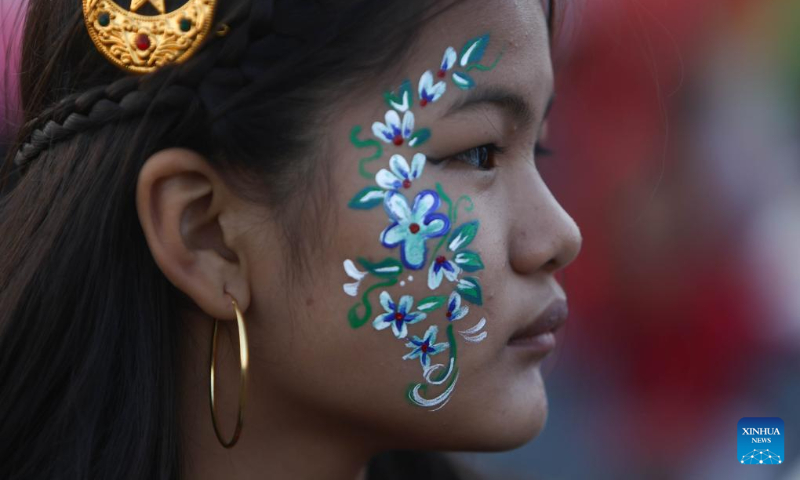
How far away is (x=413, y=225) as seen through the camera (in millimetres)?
1502

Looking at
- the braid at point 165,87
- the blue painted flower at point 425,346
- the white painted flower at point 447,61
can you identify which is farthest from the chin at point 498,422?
the braid at point 165,87

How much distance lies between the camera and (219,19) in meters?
1.48

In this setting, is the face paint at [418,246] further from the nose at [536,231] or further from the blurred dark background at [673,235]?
the blurred dark background at [673,235]

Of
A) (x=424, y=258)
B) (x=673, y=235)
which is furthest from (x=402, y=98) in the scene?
(x=673, y=235)

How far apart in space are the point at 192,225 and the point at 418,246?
1.27 feet

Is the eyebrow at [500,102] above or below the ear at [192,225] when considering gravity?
above

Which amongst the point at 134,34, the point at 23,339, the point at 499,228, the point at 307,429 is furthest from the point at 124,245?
the point at 499,228

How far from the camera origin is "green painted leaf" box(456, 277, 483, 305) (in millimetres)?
1530

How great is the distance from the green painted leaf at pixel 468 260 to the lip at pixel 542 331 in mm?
179

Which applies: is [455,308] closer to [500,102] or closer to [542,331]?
[542,331]

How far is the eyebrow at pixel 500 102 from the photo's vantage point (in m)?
1.55

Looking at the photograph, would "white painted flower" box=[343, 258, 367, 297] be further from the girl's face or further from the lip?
the lip

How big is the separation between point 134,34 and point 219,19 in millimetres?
149

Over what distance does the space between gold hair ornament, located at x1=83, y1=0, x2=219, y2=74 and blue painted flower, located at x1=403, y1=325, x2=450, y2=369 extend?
607mm
